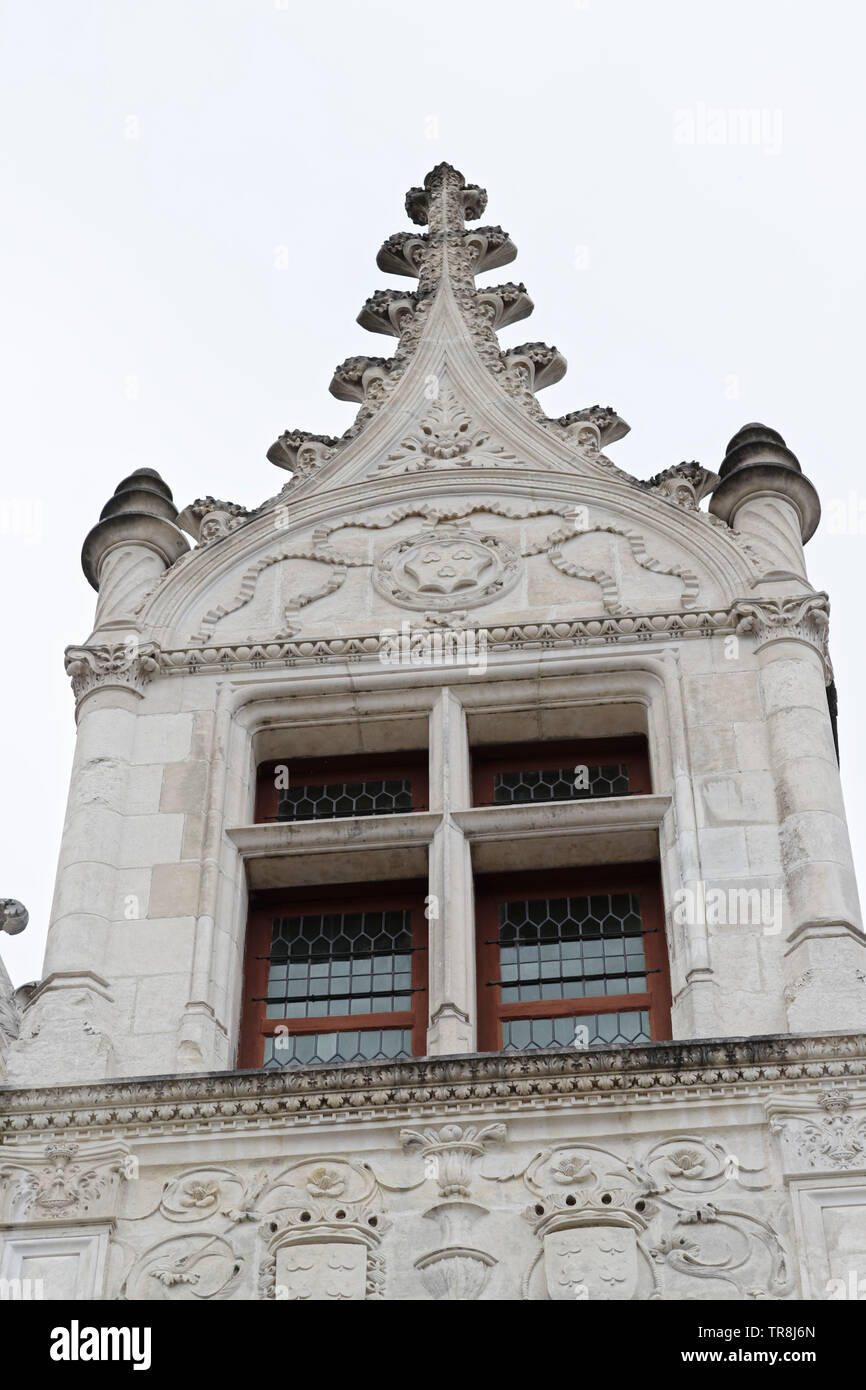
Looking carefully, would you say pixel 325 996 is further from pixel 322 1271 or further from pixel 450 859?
pixel 322 1271

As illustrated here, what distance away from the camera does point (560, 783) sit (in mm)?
17250

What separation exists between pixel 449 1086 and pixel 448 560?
555 cm

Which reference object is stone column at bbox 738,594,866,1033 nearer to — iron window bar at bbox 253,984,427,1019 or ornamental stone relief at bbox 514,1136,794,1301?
ornamental stone relief at bbox 514,1136,794,1301

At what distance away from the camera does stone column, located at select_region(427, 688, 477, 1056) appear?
14758 mm

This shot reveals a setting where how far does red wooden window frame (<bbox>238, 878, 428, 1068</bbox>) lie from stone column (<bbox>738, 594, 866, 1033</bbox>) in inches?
90.0

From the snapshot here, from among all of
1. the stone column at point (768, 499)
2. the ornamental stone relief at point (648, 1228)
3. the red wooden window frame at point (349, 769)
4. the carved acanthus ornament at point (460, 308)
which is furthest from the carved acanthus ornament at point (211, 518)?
the ornamental stone relief at point (648, 1228)

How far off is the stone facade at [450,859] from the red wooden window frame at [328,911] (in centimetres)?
12

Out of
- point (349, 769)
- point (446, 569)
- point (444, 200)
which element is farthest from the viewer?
point (444, 200)

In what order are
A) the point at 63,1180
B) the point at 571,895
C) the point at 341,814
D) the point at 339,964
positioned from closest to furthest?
the point at 63,1180, the point at 339,964, the point at 571,895, the point at 341,814

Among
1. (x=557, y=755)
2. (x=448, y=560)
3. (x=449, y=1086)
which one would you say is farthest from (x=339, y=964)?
(x=448, y=560)
